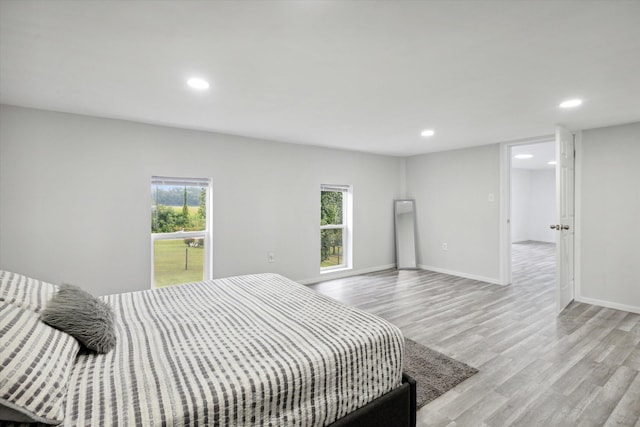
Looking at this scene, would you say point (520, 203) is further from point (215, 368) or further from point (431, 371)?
point (215, 368)

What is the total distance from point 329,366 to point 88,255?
3.12m

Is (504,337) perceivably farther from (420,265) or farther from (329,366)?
(420,265)

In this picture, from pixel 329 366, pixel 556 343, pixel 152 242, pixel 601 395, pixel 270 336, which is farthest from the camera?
pixel 152 242

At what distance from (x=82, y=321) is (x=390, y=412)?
1578mm

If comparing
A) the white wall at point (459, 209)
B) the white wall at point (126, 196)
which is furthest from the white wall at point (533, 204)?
the white wall at point (126, 196)

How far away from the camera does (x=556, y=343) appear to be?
2.87 m

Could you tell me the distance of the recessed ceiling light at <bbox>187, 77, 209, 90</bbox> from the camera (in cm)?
238

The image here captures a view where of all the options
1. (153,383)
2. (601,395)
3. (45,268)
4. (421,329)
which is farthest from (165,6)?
(601,395)

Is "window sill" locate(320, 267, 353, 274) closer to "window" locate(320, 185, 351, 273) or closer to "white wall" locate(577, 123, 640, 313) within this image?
"window" locate(320, 185, 351, 273)

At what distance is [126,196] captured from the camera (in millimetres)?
3498

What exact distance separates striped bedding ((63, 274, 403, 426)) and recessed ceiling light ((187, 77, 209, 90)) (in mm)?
1659

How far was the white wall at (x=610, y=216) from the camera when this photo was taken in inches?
145

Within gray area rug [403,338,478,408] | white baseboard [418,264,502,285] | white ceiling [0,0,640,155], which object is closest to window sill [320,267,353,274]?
white baseboard [418,264,502,285]

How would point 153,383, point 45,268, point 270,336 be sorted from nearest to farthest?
point 153,383 < point 270,336 < point 45,268
